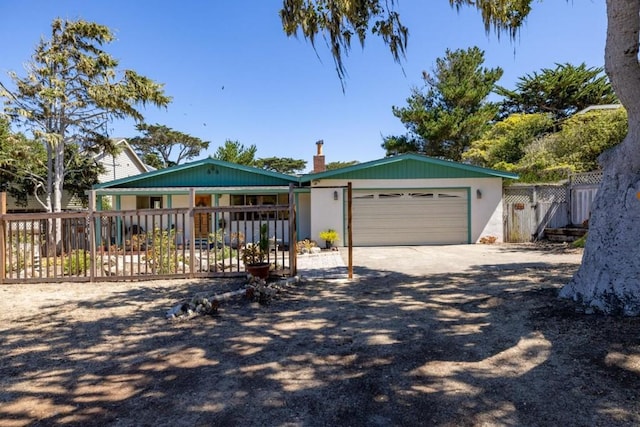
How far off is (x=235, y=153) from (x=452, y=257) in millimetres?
22681

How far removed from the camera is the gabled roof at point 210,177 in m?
15.8

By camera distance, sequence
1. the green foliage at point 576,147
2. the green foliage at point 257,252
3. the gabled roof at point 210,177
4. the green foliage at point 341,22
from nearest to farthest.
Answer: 1. the green foliage at point 341,22
2. the green foliage at point 257,252
3. the gabled roof at point 210,177
4. the green foliage at point 576,147

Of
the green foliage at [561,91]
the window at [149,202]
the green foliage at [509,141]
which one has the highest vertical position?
the green foliage at [561,91]

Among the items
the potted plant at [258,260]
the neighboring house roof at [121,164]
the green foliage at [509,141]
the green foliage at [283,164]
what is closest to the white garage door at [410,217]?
the potted plant at [258,260]

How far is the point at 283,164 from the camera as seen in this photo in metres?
44.5

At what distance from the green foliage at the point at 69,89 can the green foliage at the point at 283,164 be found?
2688 centimetres

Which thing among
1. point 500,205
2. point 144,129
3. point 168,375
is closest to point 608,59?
point 168,375

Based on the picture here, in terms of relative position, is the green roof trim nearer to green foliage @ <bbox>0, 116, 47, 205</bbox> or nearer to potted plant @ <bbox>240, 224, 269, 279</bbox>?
green foliage @ <bbox>0, 116, 47, 205</bbox>

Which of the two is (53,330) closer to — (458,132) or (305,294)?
(305,294)

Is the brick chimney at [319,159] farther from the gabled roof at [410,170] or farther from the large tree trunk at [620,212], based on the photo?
the large tree trunk at [620,212]

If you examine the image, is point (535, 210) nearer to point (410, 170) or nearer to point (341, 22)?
point (410, 170)

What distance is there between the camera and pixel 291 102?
21.6 metres

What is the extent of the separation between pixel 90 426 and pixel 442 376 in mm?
2671

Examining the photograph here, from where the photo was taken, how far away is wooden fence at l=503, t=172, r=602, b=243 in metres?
14.2
